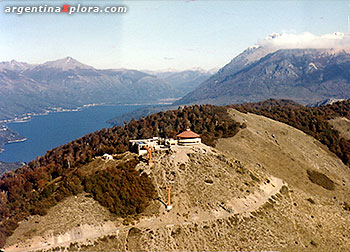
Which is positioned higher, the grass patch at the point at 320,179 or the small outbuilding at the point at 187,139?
the small outbuilding at the point at 187,139

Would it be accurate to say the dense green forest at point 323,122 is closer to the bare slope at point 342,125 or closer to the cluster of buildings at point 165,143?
the bare slope at point 342,125

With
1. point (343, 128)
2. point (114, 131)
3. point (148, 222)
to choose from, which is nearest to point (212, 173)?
point (148, 222)

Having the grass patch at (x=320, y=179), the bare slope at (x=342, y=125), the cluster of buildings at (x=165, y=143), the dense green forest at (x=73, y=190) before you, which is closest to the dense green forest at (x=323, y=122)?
the bare slope at (x=342, y=125)

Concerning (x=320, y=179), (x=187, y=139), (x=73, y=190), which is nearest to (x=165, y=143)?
(x=187, y=139)

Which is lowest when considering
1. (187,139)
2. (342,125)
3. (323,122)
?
(342,125)

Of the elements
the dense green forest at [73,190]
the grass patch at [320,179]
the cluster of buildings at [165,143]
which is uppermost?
the cluster of buildings at [165,143]

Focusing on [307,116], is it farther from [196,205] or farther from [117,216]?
[117,216]

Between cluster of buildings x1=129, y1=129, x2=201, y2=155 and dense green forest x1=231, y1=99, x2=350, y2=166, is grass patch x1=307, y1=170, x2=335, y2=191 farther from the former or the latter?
cluster of buildings x1=129, y1=129, x2=201, y2=155

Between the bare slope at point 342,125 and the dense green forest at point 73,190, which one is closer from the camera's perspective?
the dense green forest at point 73,190

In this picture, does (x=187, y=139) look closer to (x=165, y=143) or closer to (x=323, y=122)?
(x=165, y=143)

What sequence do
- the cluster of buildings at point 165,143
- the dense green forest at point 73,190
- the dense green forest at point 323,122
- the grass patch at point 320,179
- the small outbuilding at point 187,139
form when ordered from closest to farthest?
the dense green forest at point 73,190
the cluster of buildings at point 165,143
the small outbuilding at point 187,139
the grass patch at point 320,179
the dense green forest at point 323,122

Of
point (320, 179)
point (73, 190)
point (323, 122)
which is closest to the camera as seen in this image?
point (73, 190)
